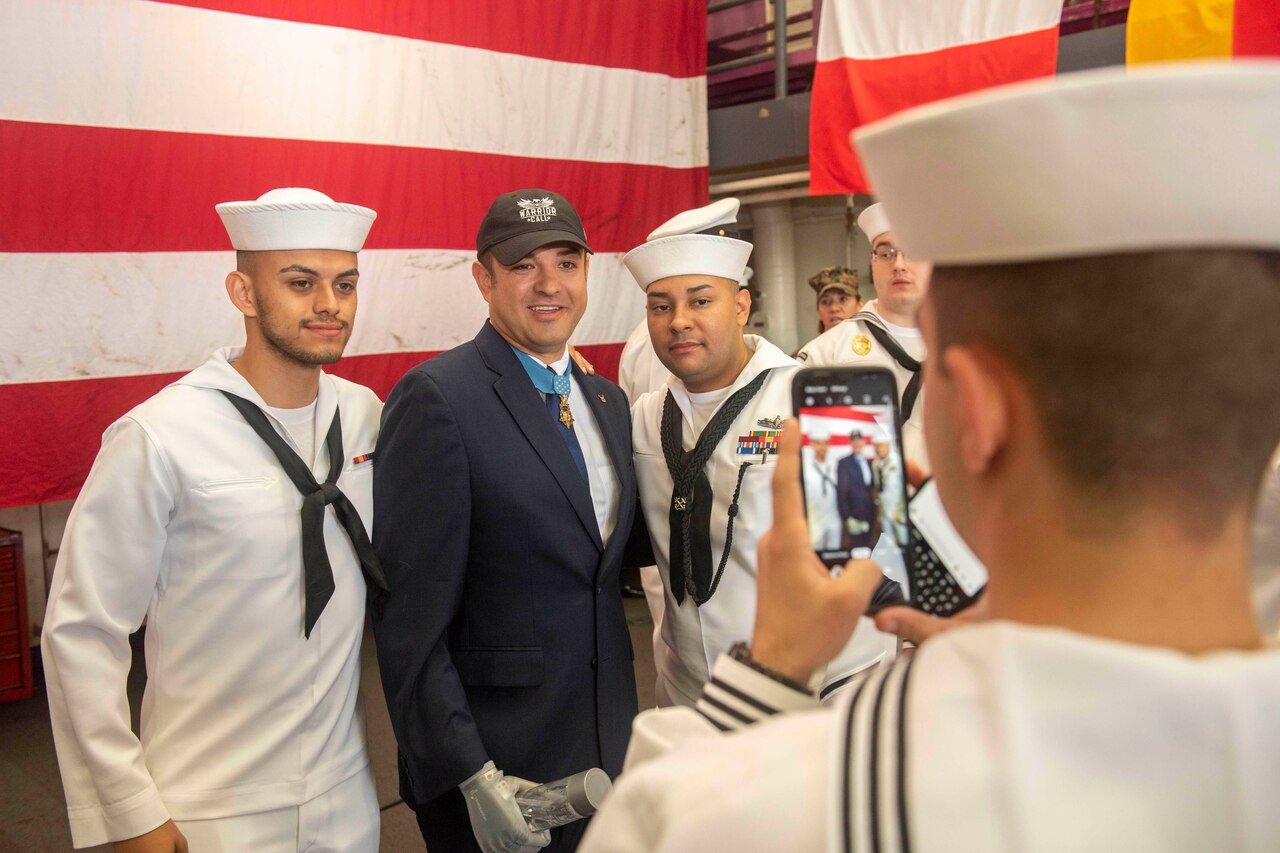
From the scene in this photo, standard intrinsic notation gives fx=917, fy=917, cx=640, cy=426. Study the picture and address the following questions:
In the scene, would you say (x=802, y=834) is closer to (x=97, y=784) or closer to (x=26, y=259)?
(x=97, y=784)

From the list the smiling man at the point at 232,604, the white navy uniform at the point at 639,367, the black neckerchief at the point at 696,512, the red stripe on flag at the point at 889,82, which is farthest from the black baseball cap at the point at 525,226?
the red stripe on flag at the point at 889,82

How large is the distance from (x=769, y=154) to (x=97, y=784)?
418cm

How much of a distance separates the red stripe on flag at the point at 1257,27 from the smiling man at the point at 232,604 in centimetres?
330

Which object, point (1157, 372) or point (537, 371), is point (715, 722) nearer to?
point (1157, 372)

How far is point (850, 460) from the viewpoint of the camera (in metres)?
1.02

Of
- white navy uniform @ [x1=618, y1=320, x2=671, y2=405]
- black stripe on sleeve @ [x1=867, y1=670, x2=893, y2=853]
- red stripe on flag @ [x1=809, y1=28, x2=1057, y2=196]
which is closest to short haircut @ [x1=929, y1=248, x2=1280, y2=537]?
black stripe on sleeve @ [x1=867, y1=670, x2=893, y2=853]

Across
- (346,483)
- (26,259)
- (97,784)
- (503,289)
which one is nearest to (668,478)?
(503,289)

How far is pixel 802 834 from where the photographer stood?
54cm

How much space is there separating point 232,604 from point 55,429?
173 cm

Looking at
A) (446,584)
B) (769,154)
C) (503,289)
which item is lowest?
(446,584)

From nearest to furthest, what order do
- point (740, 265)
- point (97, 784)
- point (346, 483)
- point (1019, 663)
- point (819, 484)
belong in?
point (1019, 663)
point (819, 484)
point (97, 784)
point (346, 483)
point (740, 265)

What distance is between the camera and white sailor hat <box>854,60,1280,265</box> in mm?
515

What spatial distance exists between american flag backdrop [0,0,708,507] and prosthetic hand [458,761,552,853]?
2.09 meters

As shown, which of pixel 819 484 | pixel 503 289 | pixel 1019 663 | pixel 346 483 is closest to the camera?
pixel 1019 663
